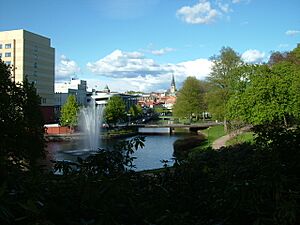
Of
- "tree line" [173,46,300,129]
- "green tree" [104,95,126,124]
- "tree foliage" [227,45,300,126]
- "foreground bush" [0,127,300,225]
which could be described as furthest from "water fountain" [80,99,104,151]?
"foreground bush" [0,127,300,225]

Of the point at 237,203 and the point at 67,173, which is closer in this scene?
the point at 237,203

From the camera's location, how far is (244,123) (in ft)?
141

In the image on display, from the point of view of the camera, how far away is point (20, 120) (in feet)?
63.2

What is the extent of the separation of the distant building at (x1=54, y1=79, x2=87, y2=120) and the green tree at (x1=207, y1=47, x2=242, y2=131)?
173 ft

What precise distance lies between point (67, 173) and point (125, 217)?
3.92ft

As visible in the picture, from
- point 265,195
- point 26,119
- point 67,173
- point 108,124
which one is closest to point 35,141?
point 26,119

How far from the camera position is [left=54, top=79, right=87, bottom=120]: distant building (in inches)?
3846

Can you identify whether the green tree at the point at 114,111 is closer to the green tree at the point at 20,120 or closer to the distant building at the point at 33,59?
the distant building at the point at 33,59

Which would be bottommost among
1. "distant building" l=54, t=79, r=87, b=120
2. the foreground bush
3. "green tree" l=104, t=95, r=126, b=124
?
the foreground bush

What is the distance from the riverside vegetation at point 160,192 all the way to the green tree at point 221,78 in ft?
156

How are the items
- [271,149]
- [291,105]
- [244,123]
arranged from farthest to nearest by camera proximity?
[244,123], [291,105], [271,149]

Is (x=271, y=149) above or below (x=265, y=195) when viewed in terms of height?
Result: above

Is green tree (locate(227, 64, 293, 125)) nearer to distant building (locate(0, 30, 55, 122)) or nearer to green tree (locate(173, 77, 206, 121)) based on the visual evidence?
green tree (locate(173, 77, 206, 121))

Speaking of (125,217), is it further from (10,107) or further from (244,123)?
(244,123)
